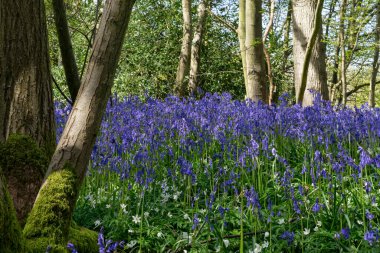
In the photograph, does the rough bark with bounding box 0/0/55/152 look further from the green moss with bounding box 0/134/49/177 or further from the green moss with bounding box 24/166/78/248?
the green moss with bounding box 24/166/78/248

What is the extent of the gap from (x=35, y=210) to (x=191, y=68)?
10305 mm

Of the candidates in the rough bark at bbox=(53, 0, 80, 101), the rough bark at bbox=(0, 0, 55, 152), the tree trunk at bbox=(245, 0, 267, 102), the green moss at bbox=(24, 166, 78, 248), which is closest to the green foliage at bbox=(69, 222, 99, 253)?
the green moss at bbox=(24, 166, 78, 248)

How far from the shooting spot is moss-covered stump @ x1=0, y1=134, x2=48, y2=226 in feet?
9.22

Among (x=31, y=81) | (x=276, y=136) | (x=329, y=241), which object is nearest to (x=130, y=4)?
(x=31, y=81)

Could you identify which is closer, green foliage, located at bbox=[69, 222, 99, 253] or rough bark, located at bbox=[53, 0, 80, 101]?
green foliage, located at bbox=[69, 222, 99, 253]

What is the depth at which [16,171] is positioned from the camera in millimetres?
2844

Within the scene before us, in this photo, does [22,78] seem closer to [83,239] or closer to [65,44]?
[65,44]

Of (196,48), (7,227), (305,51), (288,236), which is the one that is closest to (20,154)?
(7,227)

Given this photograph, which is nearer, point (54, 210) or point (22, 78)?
point (54, 210)

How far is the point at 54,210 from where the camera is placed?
251cm

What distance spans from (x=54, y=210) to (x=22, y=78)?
0.95 metres

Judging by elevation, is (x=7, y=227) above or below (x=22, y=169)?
below

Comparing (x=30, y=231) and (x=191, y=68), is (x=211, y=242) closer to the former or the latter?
(x=30, y=231)

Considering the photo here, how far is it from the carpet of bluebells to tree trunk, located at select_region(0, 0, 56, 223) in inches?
31.2
